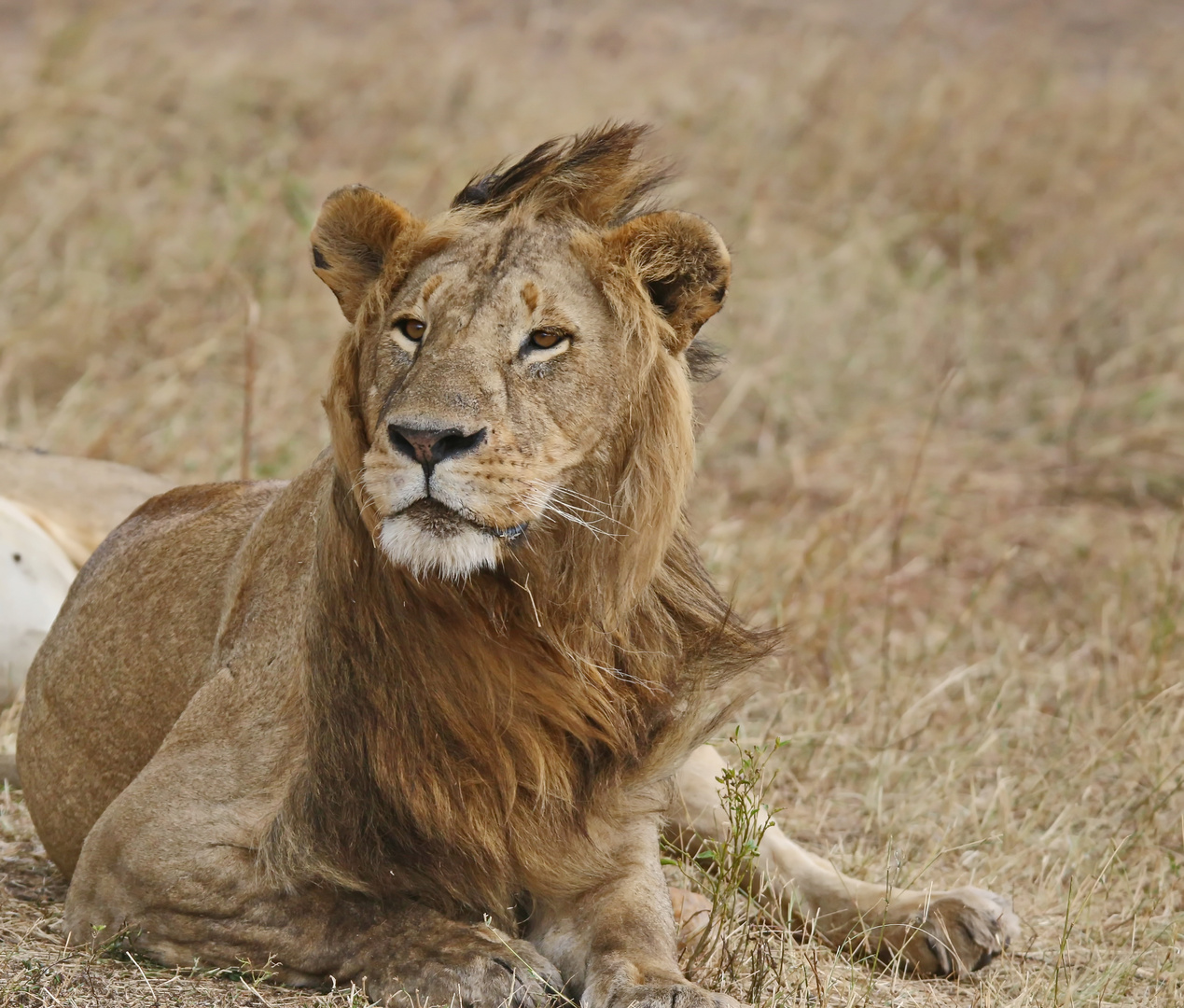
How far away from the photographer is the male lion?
Result: 2.88 metres

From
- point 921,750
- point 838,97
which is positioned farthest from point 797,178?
point 921,750

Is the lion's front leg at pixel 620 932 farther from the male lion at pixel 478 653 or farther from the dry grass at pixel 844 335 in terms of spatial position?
the dry grass at pixel 844 335

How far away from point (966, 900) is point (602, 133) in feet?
6.18

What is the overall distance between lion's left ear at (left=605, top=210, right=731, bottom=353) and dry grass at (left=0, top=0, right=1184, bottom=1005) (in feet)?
4.27

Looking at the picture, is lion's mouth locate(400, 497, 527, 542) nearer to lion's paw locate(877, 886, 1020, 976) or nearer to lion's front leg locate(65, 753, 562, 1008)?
lion's front leg locate(65, 753, 562, 1008)

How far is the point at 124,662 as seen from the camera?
3.98 meters

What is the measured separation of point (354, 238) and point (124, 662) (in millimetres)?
1391

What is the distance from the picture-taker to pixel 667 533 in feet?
9.96

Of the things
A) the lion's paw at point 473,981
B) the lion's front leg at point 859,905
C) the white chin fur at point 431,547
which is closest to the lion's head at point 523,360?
the white chin fur at point 431,547

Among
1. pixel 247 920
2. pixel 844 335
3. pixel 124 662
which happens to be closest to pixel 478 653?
pixel 247 920

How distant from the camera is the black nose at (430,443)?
2.68 metres

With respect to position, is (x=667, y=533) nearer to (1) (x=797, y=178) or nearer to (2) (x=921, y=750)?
(2) (x=921, y=750)

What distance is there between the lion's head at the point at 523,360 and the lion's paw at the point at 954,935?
1.21 m

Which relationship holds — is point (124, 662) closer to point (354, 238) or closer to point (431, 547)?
point (354, 238)
